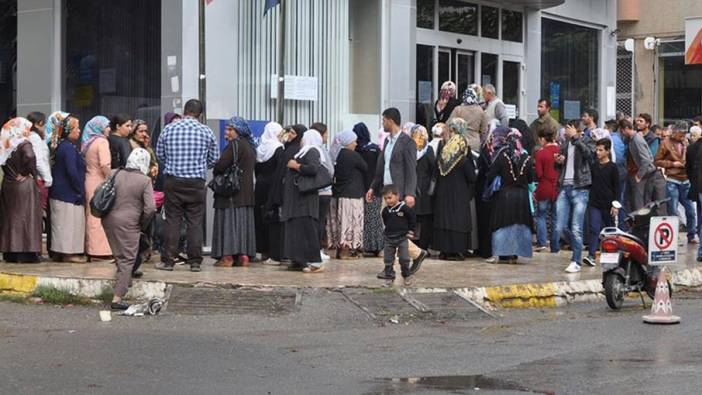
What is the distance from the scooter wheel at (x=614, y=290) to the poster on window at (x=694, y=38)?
1680 cm

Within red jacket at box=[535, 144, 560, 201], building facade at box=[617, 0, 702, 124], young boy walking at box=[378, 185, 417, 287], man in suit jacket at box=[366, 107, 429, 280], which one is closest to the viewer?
young boy walking at box=[378, 185, 417, 287]

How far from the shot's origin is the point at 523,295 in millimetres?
13195

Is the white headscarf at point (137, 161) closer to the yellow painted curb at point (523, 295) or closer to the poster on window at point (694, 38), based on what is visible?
the yellow painted curb at point (523, 295)

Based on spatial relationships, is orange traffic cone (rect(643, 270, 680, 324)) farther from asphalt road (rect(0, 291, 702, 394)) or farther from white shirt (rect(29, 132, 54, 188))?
white shirt (rect(29, 132, 54, 188))

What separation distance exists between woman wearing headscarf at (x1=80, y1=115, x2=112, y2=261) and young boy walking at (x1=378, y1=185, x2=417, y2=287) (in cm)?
384

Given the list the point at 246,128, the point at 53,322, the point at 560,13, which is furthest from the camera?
the point at 560,13

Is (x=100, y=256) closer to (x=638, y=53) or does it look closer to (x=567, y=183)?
(x=567, y=183)

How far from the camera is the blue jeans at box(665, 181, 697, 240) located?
62.0 feet

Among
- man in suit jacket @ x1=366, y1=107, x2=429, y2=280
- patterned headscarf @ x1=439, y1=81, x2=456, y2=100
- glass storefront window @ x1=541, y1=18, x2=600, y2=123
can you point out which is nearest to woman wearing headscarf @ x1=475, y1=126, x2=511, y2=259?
man in suit jacket @ x1=366, y1=107, x2=429, y2=280

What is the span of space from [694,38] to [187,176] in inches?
718

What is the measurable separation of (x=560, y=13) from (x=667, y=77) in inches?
309

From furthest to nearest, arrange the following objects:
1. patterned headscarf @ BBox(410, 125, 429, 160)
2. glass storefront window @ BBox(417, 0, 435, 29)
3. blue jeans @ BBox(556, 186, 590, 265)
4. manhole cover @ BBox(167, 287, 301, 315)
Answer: glass storefront window @ BBox(417, 0, 435, 29)
patterned headscarf @ BBox(410, 125, 429, 160)
blue jeans @ BBox(556, 186, 590, 265)
manhole cover @ BBox(167, 287, 301, 315)

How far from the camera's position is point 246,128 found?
45.8ft

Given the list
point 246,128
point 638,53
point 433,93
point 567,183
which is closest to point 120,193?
point 246,128
